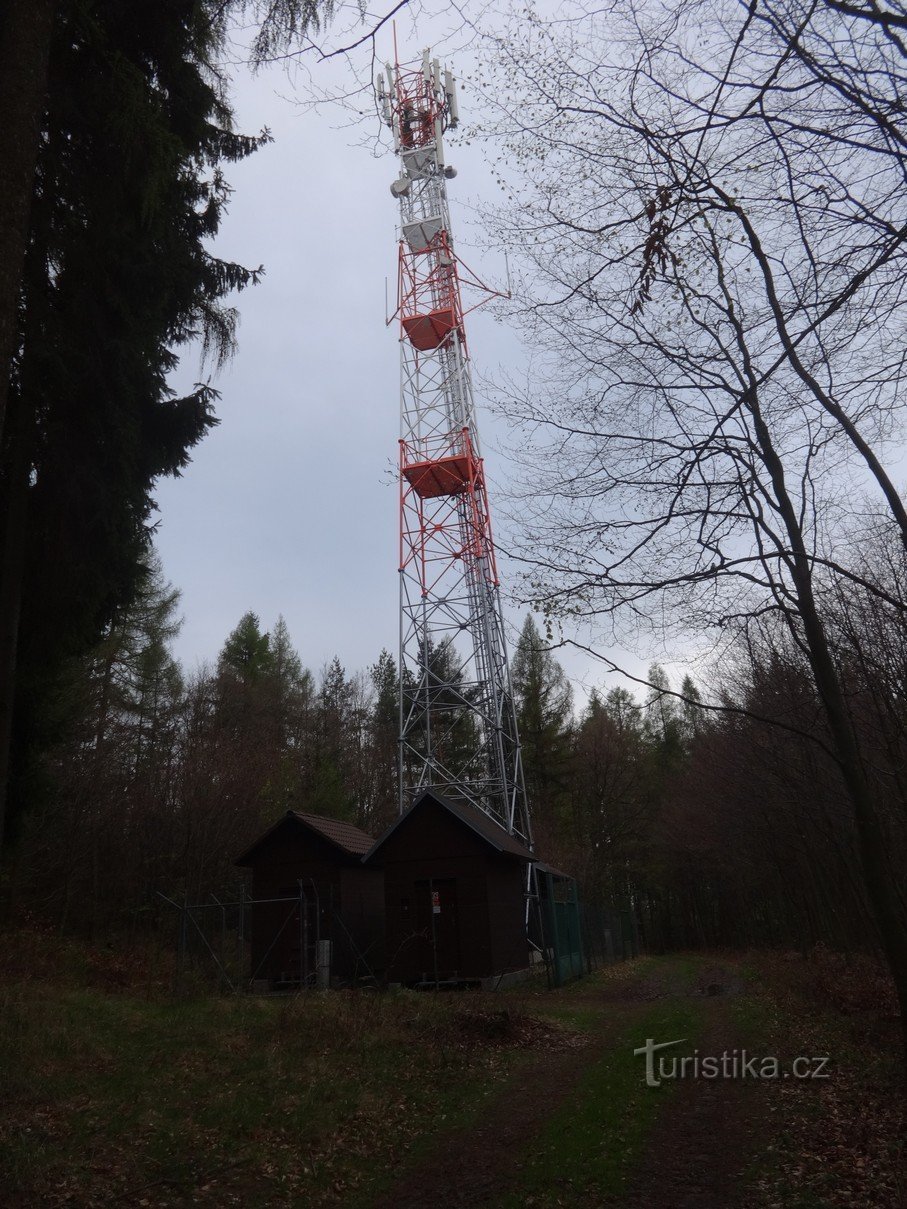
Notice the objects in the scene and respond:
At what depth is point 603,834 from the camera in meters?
41.0

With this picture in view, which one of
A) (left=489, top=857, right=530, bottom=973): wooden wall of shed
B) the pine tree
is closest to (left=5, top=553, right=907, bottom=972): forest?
the pine tree

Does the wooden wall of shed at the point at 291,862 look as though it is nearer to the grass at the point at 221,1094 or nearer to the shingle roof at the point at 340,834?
the shingle roof at the point at 340,834

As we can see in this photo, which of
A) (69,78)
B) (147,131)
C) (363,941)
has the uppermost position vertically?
(69,78)

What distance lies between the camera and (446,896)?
1825cm

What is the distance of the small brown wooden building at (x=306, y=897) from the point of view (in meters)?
19.1

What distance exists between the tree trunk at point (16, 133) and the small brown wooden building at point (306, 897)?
621 inches

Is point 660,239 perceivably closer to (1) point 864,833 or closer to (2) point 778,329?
(2) point 778,329

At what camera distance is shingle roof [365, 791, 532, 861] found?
58.3ft

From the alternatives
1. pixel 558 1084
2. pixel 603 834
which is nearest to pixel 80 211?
pixel 558 1084

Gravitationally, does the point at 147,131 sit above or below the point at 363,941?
above

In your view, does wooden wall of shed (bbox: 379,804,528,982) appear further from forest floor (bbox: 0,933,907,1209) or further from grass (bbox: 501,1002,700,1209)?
grass (bbox: 501,1002,700,1209)

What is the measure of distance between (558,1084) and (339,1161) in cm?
314

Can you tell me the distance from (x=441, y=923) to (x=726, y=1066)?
941 centimetres

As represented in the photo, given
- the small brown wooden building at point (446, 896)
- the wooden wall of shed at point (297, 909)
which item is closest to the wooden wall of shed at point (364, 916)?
the wooden wall of shed at point (297, 909)
